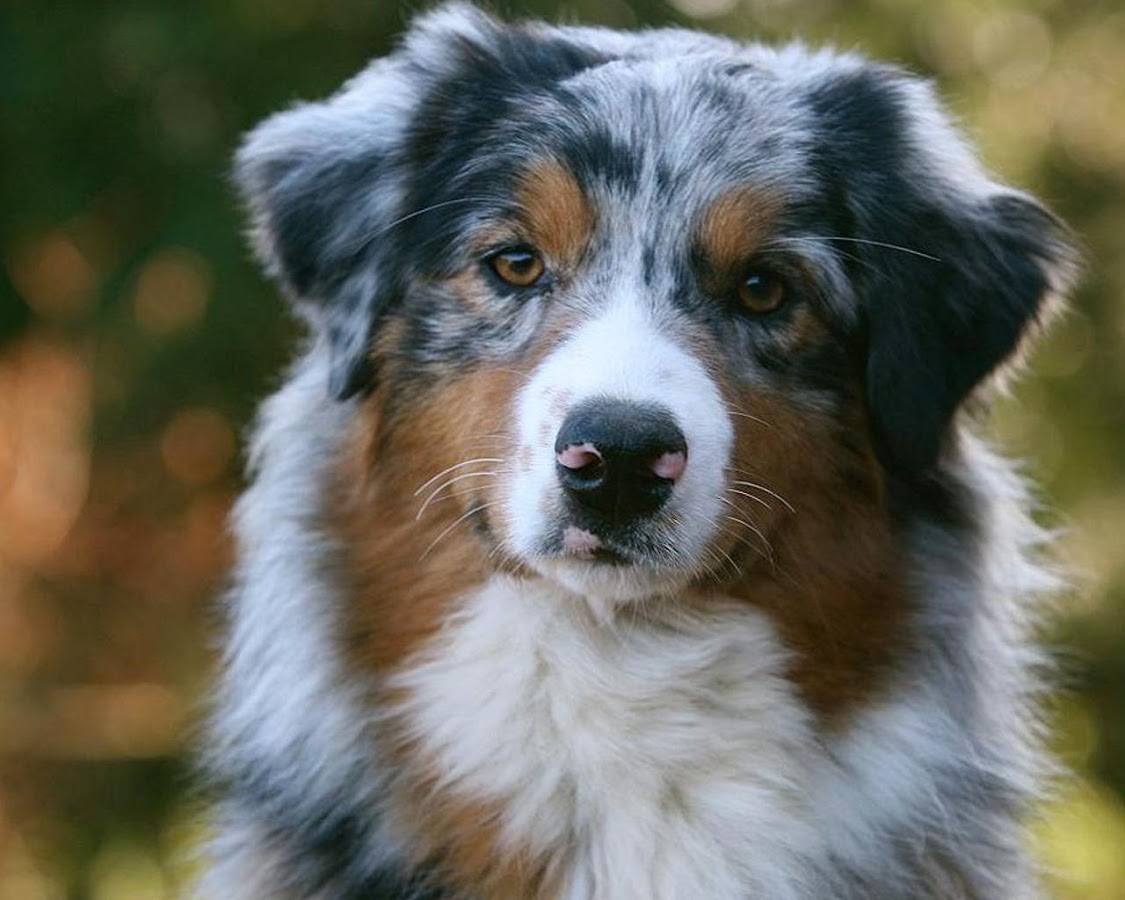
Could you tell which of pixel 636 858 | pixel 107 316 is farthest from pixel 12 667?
pixel 636 858

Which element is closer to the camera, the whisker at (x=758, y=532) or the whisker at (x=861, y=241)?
the whisker at (x=758, y=532)

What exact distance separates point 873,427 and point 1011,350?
38cm

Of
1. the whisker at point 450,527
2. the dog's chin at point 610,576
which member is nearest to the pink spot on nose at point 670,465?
the dog's chin at point 610,576

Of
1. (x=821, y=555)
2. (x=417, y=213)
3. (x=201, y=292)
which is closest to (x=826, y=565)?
(x=821, y=555)

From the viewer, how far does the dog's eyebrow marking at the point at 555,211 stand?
143 inches

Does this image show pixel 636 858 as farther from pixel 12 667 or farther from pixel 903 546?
pixel 12 667

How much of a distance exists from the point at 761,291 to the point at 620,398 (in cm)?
62

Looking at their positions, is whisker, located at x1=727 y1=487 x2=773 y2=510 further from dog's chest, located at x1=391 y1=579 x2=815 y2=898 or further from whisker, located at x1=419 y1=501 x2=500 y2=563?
whisker, located at x1=419 y1=501 x2=500 y2=563

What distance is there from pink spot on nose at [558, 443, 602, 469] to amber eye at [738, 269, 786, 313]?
645 millimetres

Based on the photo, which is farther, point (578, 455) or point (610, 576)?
point (610, 576)

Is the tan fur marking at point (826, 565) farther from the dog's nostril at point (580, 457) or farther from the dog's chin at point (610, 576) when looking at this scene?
the dog's nostril at point (580, 457)

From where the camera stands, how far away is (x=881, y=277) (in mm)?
3783

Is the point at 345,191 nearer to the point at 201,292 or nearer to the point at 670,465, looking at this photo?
the point at 670,465

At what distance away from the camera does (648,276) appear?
3.60m
